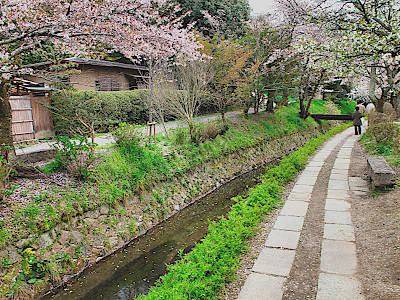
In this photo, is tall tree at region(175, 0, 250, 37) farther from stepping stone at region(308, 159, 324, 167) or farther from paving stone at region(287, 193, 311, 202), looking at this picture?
paving stone at region(287, 193, 311, 202)

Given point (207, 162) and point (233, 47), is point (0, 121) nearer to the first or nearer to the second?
point (207, 162)

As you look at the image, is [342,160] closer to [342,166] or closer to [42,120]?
[342,166]

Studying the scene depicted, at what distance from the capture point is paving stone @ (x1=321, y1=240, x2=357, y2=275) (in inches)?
141

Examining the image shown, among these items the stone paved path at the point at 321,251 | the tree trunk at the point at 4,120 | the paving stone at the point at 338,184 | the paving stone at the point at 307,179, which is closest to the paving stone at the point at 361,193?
the stone paved path at the point at 321,251

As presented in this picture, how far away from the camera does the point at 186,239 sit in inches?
245

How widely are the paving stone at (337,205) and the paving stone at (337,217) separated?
0.18 metres

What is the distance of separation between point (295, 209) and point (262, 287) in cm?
265

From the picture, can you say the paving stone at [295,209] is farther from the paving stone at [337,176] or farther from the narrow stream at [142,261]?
the paving stone at [337,176]

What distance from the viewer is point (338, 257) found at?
3.85m

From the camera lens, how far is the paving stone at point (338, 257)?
3.58 meters

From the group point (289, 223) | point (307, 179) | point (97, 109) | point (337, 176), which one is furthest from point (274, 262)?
point (97, 109)

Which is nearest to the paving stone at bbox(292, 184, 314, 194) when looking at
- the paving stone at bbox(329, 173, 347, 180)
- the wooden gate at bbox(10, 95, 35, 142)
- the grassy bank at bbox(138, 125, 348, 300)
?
the grassy bank at bbox(138, 125, 348, 300)

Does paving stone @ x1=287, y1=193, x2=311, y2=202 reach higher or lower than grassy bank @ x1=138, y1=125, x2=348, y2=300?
higher

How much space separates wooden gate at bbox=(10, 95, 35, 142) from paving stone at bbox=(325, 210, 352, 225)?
9.63 m
